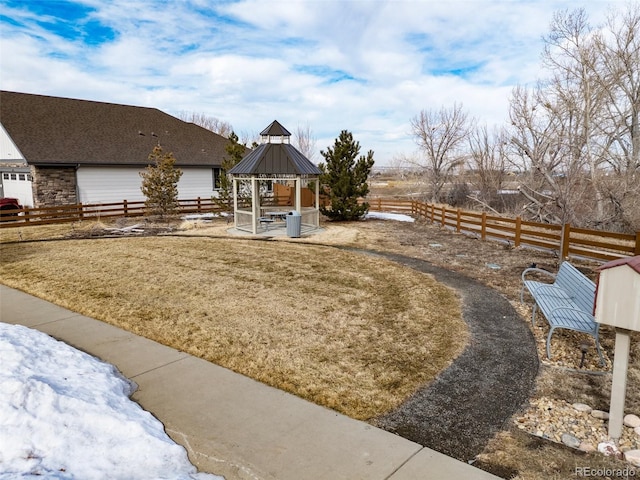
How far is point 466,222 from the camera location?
16.1 m

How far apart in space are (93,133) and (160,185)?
601 centimetres

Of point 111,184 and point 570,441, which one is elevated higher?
point 111,184

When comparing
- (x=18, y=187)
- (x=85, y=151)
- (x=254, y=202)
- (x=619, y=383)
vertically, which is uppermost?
(x=85, y=151)

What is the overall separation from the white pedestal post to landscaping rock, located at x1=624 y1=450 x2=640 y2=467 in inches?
7.1

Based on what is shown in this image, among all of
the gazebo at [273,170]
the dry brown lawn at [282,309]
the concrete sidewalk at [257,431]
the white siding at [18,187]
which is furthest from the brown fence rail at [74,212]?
the concrete sidewalk at [257,431]

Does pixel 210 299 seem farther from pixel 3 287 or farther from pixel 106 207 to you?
pixel 106 207

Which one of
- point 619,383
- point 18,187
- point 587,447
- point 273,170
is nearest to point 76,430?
point 587,447

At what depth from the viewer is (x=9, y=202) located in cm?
1984

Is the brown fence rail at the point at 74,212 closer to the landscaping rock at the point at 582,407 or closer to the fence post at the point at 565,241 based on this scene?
the fence post at the point at 565,241

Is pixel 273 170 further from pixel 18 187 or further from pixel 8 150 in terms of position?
pixel 18 187

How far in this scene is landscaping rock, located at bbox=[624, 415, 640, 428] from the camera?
3.75m

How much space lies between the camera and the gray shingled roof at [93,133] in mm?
19984

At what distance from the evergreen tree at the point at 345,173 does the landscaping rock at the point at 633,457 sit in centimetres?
1712

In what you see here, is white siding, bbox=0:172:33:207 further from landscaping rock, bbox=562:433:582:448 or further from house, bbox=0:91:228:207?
landscaping rock, bbox=562:433:582:448
